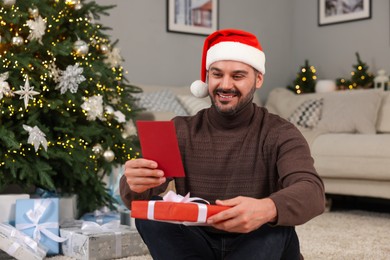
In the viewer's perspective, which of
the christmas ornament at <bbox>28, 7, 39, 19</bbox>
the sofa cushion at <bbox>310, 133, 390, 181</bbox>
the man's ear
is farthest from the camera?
the sofa cushion at <bbox>310, 133, 390, 181</bbox>

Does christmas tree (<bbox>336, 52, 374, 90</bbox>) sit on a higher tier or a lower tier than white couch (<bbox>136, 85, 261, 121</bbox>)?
higher

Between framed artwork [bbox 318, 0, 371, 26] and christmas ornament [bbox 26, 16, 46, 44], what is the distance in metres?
3.26

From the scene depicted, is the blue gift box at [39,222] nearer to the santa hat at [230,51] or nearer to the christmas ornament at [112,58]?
the christmas ornament at [112,58]

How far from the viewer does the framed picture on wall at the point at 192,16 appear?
4750 mm

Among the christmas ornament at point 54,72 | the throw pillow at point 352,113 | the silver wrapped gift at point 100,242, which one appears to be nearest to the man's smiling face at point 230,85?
the silver wrapped gift at point 100,242

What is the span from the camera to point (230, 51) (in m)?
1.55

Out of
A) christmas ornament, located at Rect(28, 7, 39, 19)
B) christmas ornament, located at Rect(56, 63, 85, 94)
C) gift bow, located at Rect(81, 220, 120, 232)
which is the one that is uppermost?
christmas ornament, located at Rect(28, 7, 39, 19)

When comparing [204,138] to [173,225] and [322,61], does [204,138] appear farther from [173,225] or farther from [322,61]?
[322,61]

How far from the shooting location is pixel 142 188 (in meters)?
1.41

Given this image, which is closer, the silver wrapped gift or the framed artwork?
the silver wrapped gift

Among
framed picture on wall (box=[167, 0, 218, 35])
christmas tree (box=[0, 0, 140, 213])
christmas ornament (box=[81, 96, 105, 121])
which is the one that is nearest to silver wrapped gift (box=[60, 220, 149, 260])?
christmas tree (box=[0, 0, 140, 213])

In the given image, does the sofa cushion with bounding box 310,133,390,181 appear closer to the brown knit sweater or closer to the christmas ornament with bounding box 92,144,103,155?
the christmas ornament with bounding box 92,144,103,155

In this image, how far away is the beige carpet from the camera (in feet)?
7.80

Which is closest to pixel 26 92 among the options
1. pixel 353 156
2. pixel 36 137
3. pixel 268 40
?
pixel 36 137
